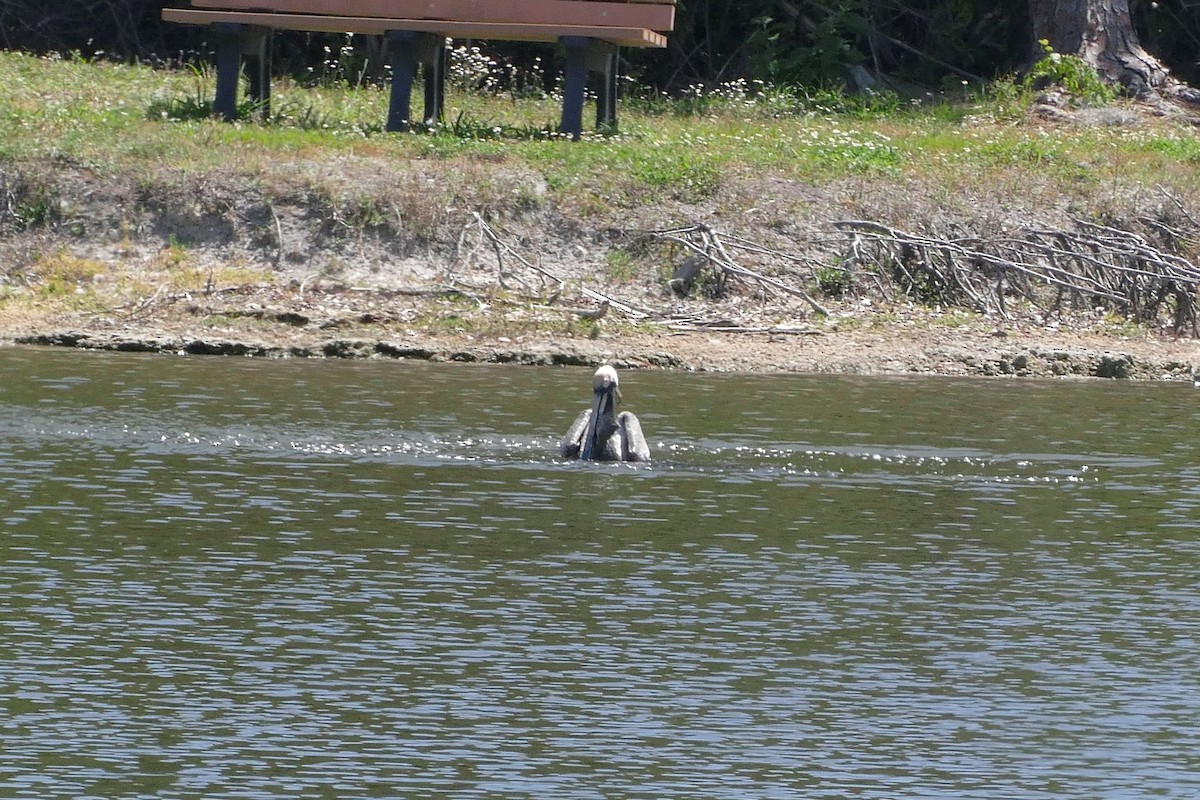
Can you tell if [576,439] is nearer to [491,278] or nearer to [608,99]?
[491,278]

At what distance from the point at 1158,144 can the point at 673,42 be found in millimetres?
7658

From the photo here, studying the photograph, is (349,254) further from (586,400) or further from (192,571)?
(192,571)

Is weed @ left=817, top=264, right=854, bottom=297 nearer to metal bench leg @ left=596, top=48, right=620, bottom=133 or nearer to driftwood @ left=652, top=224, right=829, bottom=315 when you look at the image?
driftwood @ left=652, top=224, right=829, bottom=315

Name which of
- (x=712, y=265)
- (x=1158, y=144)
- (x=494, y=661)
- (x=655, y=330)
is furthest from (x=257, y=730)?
(x=1158, y=144)

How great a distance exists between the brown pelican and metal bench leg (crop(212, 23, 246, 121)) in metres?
10.9

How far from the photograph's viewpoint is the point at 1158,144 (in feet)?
90.3

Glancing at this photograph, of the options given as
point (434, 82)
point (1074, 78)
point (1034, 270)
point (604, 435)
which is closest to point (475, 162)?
point (434, 82)

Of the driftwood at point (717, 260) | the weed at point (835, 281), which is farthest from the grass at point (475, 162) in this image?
the driftwood at point (717, 260)

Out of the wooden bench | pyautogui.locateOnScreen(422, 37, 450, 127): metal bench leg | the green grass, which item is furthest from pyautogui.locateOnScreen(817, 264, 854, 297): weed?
pyautogui.locateOnScreen(422, 37, 450, 127): metal bench leg

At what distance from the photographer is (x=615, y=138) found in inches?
1014

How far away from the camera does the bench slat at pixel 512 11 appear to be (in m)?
24.2

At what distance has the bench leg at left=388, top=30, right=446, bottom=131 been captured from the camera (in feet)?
80.8

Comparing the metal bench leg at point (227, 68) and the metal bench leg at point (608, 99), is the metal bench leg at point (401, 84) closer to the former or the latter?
the metal bench leg at point (227, 68)

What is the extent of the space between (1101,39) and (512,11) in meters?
9.91
